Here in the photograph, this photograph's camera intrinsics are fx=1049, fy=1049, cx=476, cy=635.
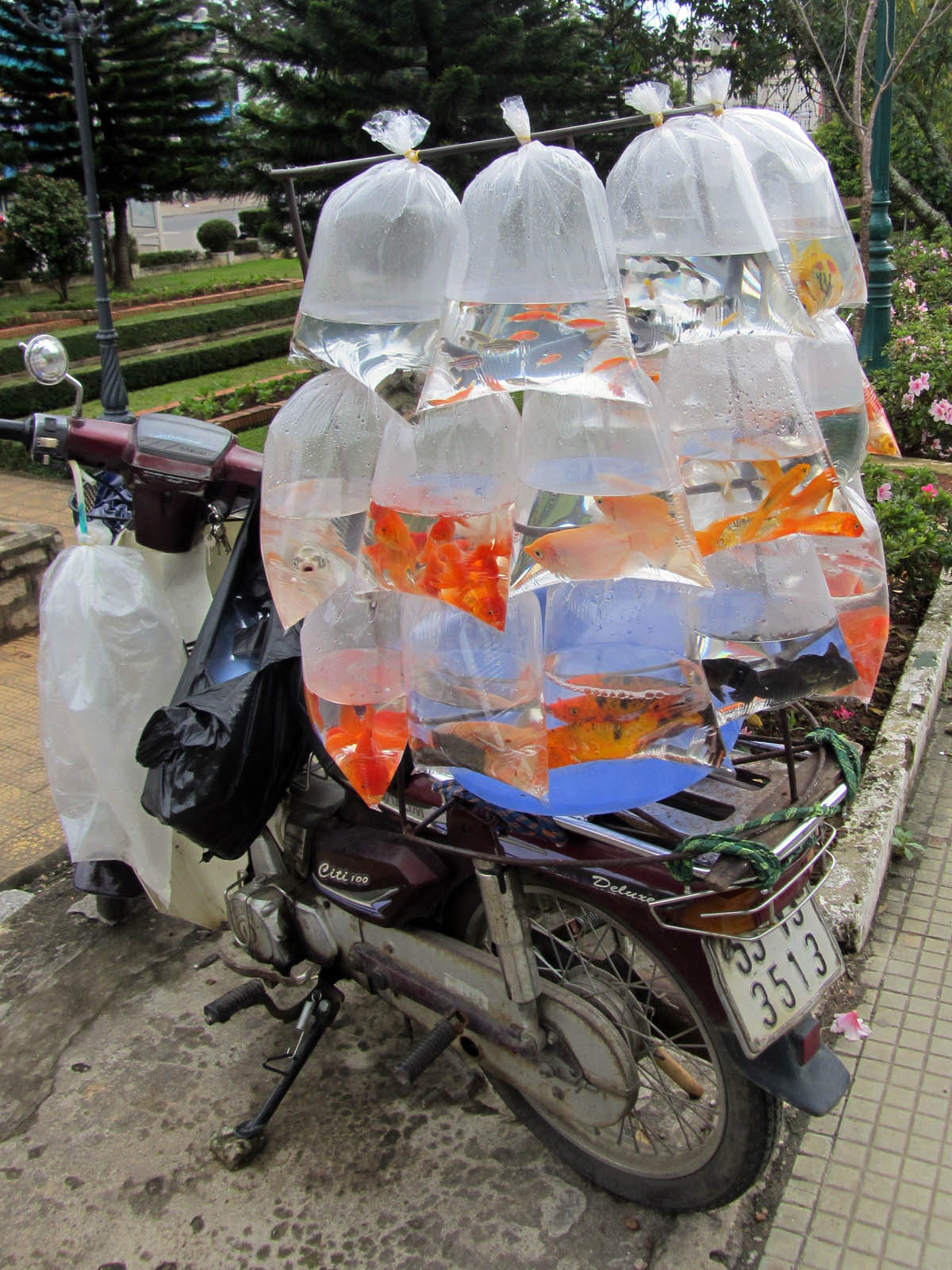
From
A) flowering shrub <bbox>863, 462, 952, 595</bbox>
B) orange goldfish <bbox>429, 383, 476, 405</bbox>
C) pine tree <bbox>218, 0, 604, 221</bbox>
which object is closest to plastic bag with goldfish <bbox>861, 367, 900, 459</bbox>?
orange goldfish <bbox>429, 383, 476, 405</bbox>

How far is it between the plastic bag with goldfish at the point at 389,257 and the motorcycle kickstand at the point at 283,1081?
1399 mm

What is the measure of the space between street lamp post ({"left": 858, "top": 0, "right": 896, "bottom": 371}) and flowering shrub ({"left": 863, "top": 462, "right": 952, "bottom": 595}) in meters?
2.96

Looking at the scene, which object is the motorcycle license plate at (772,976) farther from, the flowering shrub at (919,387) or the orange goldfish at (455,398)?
the flowering shrub at (919,387)

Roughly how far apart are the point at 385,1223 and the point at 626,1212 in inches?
18.7

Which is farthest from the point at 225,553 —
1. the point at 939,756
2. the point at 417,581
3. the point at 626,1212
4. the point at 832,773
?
the point at 939,756

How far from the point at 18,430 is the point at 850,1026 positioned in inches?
93.2

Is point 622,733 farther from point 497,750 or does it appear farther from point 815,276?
point 815,276

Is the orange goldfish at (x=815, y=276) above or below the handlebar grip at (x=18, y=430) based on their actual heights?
above

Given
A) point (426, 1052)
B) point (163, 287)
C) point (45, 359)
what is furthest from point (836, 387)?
point (163, 287)

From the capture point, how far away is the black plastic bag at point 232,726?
6.75 ft

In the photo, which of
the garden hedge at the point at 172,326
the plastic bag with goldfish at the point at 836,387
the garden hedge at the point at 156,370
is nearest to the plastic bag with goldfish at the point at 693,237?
the plastic bag with goldfish at the point at 836,387

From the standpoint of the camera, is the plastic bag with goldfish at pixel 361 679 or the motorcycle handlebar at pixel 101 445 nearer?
the plastic bag with goldfish at pixel 361 679

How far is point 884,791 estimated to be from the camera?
3.18m

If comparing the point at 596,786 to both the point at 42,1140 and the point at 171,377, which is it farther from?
the point at 171,377
